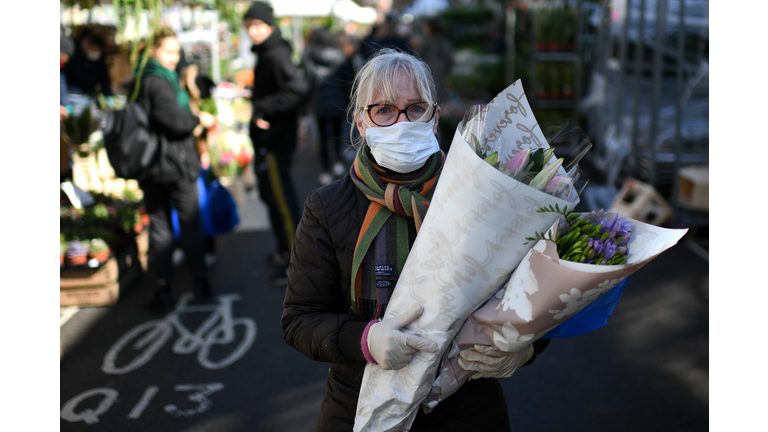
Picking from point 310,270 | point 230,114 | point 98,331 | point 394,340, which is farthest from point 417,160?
point 230,114

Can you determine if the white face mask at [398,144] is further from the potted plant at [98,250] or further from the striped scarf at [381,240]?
the potted plant at [98,250]

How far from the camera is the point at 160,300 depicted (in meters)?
4.49

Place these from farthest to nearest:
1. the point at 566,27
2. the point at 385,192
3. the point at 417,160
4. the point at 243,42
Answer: the point at 243,42 → the point at 566,27 → the point at 417,160 → the point at 385,192

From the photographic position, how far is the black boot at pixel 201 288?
15.4 feet

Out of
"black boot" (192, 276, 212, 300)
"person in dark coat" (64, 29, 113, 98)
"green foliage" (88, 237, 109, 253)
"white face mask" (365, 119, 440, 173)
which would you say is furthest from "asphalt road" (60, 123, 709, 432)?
"person in dark coat" (64, 29, 113, 98)

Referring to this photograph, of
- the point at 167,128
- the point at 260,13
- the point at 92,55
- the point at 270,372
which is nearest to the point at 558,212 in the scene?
the point at 270,372

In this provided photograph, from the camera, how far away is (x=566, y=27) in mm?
9297

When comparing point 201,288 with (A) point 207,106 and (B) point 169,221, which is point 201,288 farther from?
(A) point 207,106

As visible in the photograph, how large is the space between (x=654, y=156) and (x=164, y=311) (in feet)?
16.6

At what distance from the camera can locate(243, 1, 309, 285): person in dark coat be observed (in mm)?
4852

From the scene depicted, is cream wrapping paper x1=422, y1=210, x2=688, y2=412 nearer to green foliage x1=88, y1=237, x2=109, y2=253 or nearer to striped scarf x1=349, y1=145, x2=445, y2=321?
striped scarf x1=349, y1=145, x2=445, y2=321

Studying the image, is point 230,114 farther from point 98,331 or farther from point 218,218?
point 98,331

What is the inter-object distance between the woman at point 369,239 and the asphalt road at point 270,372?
155 cm

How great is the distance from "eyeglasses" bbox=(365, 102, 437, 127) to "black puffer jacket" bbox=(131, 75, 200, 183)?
9.52ft
